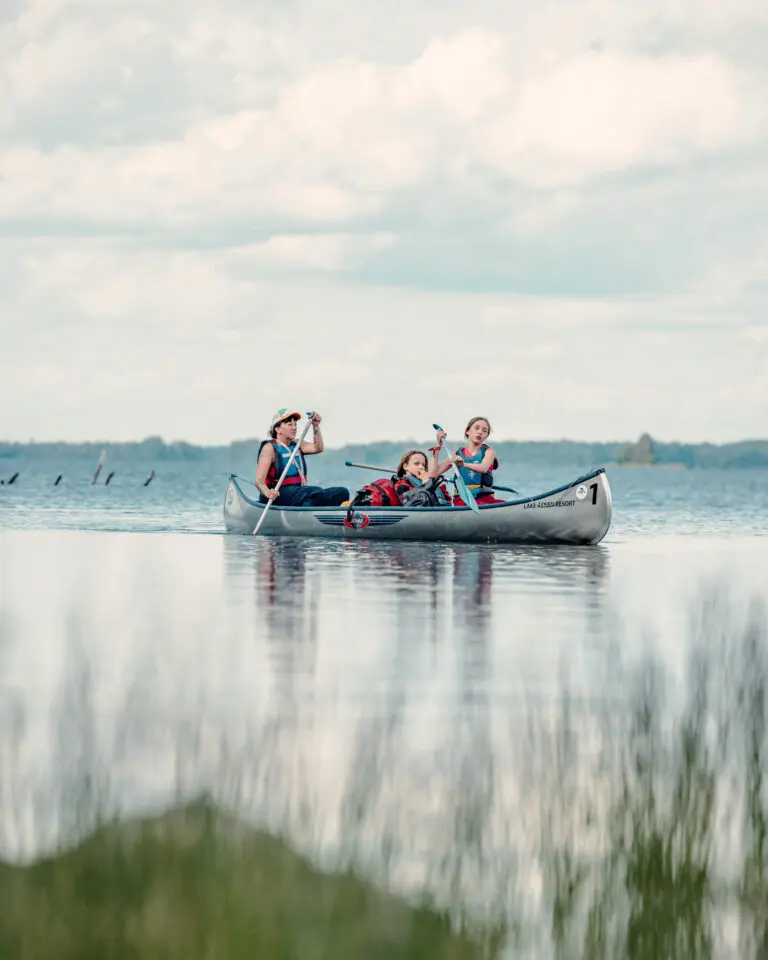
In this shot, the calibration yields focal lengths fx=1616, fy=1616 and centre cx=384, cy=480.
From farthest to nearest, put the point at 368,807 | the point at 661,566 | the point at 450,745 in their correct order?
1. the point at 661,566
2. the point at 450,745
3. the point at 368,807

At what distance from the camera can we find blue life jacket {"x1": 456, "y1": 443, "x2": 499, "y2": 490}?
24297 mm

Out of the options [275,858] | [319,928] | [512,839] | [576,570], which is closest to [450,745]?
[512,839]

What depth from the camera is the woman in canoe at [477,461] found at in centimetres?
2375

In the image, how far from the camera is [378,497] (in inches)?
1000

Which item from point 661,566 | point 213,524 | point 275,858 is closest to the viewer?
point 275,858

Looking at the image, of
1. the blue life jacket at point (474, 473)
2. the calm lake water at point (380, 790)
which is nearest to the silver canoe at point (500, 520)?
the blue life jacket at point (474, 473)

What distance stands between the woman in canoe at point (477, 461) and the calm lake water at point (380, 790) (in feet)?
31.8

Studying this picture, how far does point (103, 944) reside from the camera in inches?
208

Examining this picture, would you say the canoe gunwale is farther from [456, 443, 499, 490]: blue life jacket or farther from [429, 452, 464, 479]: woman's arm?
[429, 452, 464, 479]: woman's arm

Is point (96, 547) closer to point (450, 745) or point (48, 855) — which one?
point (450, 745)

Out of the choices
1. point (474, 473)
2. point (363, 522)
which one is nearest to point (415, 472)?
point (474, 473)

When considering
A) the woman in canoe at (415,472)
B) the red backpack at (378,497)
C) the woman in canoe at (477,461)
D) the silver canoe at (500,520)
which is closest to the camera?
the woman in canoe at (477,461)

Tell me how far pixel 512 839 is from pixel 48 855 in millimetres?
1767

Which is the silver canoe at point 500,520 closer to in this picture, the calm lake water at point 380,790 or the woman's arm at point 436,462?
the woman's arm at point 436,462
